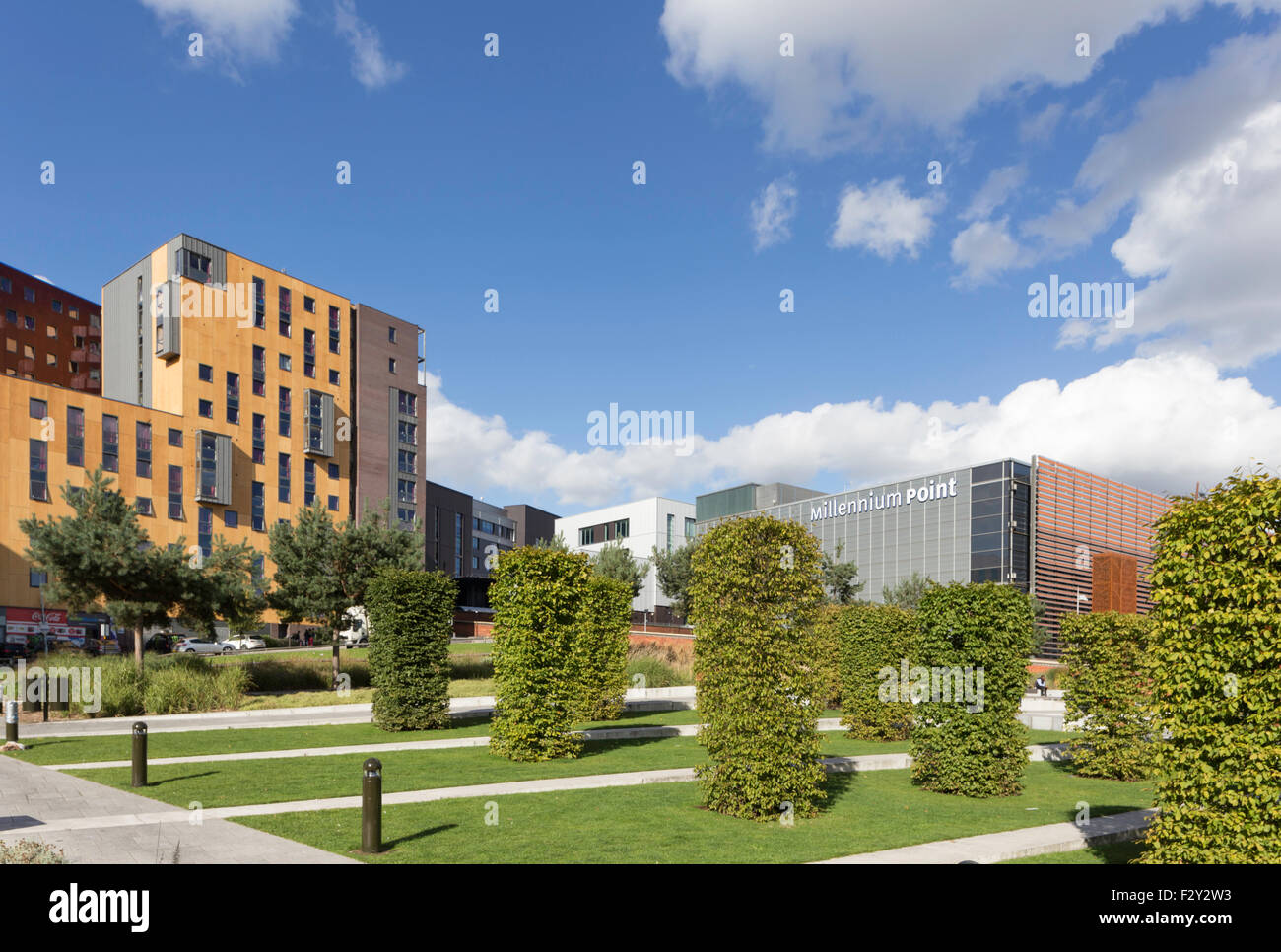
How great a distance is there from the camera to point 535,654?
1484 centimetres

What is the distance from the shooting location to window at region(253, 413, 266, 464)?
6384 centimetres

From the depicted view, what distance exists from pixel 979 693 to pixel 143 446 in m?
58.8

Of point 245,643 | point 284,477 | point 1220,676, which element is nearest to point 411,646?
point 1220,676

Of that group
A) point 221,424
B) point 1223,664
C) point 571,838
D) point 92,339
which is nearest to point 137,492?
point 221,424

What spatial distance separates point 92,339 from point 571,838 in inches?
3554

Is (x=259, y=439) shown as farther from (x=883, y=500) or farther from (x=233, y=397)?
(x=883, y=500)

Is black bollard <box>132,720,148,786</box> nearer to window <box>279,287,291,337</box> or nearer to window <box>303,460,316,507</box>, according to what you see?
window <box>303,460,316,507</box>

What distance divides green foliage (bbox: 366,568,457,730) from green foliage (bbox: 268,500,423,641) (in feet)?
34.2

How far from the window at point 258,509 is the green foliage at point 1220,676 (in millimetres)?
64826

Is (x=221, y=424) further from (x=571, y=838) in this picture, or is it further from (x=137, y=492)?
(x=571, y=838)

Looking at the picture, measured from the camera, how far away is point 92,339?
7931 cm

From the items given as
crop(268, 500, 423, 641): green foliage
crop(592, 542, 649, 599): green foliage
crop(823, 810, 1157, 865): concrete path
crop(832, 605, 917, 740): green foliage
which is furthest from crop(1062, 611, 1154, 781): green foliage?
crop(592, 542, 649, 599): green foliage

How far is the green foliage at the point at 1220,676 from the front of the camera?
20.9ft
